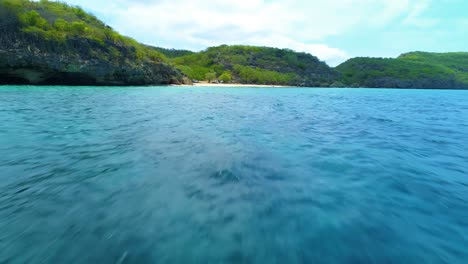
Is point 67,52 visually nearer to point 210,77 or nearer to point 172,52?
point 210,77

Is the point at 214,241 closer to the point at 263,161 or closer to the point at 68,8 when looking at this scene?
the point at 263,161

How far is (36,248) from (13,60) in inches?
1966

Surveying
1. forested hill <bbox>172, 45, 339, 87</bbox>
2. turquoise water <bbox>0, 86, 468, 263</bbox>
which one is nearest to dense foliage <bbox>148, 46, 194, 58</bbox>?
forested hill <bbox>172, 45, 339, 87</bbox>

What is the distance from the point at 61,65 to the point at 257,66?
103 metres

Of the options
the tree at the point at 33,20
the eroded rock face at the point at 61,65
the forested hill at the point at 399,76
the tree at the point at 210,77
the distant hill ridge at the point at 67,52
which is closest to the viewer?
the eroded rock face at the point at 61,65

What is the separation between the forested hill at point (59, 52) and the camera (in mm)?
40469

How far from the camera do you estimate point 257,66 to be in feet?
436

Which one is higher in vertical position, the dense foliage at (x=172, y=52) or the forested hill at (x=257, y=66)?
the dense foliage at (x=172, y=52)

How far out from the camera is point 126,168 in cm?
627

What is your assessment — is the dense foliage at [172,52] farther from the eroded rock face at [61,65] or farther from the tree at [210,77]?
the eroded rock face at [61,65]

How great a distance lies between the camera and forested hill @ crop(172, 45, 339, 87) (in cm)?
11575

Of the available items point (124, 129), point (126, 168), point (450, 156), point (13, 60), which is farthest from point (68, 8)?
point (450, 156)

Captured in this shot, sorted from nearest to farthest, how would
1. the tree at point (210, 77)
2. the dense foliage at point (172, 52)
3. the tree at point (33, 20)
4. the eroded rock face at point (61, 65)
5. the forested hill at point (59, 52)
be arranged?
the eroded rock face at point (61, 65) < the forested hill at point (59, 52) < the tree at point (33, 20) < the tree at point (210, 77) < the dense foliage at point (172, 52)

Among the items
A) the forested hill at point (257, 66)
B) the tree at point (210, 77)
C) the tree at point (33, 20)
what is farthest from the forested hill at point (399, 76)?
the tree at point (33, 20)
